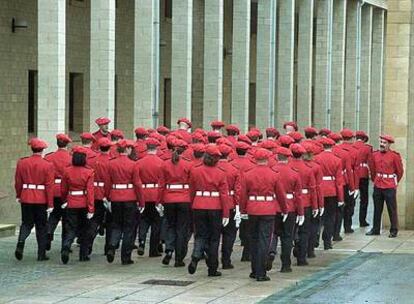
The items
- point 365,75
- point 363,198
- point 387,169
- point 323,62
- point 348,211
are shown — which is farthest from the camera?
point 365,75

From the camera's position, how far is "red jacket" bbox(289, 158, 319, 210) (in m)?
17.2

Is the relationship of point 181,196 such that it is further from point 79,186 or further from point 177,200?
point 79,186

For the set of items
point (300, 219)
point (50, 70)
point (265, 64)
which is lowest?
point (300, 219)

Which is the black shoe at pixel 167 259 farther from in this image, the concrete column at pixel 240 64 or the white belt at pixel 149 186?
the concrete column at pixel 240 64

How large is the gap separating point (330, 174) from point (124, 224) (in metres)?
4.28

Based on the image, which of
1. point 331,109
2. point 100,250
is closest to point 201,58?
point 331,109

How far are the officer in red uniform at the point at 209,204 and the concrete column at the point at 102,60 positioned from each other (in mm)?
9762

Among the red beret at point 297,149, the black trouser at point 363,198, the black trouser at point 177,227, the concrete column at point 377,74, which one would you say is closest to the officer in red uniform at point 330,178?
the red beret at point 297,149

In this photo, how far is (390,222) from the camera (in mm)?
22984

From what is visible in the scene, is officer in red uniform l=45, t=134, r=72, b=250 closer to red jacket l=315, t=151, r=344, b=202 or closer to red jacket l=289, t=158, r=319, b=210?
red jacket l=289, t=158, r=319, b=210

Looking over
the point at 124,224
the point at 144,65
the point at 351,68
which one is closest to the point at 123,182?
the point at 124,224

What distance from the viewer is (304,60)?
41.8m

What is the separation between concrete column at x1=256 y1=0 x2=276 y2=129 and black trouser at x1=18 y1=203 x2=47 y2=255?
2003 cm

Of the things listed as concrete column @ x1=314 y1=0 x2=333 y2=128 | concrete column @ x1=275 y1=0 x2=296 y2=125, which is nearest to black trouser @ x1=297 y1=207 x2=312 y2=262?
concrete column @ x1=275 y1=0 x2=296 y2=125
